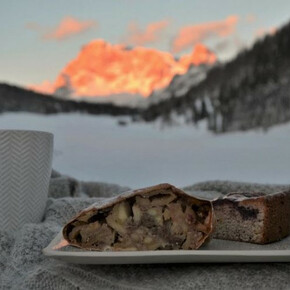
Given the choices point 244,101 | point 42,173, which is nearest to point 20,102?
point 244,101

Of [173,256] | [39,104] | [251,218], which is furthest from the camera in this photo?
[39,104]

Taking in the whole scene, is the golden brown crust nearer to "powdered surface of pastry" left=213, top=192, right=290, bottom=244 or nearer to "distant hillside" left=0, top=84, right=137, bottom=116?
"powdered surface of pastry" left=213, top=192, right=290, bottom=244

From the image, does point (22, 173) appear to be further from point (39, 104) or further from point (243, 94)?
point (243, 94)

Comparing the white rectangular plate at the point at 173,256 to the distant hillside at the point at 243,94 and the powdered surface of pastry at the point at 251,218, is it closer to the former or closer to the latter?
the powdered surface of pastry at the point at 251,218

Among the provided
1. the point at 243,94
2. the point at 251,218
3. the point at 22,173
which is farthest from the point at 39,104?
the point at 251,218

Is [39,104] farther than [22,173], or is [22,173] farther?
[39,104]

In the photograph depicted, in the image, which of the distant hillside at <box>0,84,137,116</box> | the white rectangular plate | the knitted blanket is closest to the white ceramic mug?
the knitted blanket

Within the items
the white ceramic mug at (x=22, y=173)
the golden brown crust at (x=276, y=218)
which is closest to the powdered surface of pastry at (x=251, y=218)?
the golden brown crust at (x=276, y=218)
